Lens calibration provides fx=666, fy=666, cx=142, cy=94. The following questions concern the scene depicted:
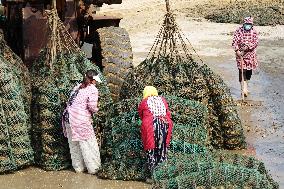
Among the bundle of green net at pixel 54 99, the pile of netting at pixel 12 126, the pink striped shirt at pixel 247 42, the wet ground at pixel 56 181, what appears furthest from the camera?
the pink striped shirt at pixel 247 42

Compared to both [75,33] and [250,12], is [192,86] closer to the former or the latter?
[75,33]

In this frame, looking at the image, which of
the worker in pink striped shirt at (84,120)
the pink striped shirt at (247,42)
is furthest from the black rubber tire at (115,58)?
the pink striped shirt at (247,42)

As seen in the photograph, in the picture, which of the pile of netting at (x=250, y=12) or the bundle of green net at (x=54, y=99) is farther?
the pile of netting at (x=250, y=12)

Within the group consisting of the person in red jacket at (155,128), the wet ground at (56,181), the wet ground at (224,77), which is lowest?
the wet ground at (56,181)

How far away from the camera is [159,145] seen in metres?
8.00

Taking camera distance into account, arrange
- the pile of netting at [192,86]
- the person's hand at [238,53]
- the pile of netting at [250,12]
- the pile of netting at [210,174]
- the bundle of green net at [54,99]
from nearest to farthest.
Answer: the pile of netting at [210,174] → the bundle of green net at [54,99] → the pile of netting at [192,86] → the person's hand at [238,53] → the pile of netting at [250,12]

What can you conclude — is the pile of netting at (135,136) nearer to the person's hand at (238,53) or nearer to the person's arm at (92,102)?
the person's arm at (92,102)

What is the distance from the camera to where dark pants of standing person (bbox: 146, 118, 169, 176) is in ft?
26.1

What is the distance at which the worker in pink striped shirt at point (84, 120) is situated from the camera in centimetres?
836

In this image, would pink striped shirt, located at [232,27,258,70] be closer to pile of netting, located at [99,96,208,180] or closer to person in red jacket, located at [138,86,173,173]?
pile of netting, located at [99,96,208,180]

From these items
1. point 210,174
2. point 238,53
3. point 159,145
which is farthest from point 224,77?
point 210,174

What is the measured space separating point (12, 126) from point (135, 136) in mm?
1617

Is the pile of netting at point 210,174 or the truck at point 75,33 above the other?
the truck at point 75,33

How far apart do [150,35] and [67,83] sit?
42.2 ft
